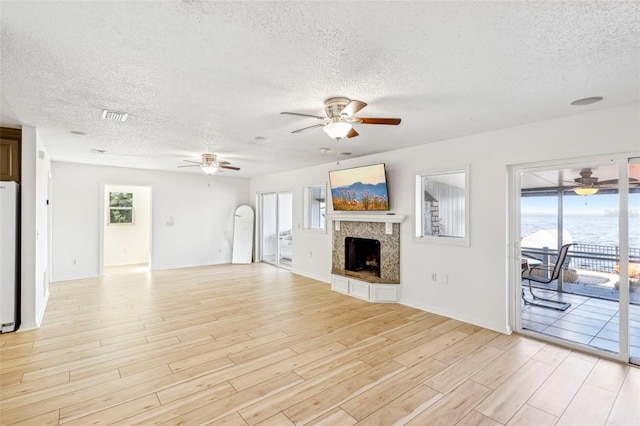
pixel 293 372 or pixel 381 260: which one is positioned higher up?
pixel 381 260

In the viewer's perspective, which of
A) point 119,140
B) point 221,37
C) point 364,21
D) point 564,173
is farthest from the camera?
point 119,140

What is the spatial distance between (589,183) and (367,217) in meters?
2.97

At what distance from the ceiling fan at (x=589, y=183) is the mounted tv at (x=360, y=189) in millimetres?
2440

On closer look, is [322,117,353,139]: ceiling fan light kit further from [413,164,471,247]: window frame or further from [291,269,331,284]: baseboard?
[291,269,331,284]: baseboard

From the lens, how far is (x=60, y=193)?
639 cm

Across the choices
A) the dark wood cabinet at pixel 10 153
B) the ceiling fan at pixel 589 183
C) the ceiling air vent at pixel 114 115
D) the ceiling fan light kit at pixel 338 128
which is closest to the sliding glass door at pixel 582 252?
the ceiling fan at pixel 589 183

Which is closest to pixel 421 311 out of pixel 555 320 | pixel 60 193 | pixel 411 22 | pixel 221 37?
pixel 555 320

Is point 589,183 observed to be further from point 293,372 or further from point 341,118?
point 293,372

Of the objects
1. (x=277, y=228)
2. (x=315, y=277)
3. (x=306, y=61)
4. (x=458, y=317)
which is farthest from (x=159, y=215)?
(x=458, y=317)

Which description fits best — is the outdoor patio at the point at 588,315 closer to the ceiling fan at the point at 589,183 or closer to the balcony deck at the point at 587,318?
the balcony deck at the point at 587,318

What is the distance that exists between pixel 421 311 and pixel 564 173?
2.54 meters

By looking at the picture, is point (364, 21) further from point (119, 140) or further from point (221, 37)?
point (119, 140)

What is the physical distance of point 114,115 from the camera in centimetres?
323

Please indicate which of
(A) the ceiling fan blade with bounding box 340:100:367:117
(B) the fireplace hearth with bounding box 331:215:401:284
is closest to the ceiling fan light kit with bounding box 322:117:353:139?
(A) the ceiling fan blade with bounding box 340:100:367:117
